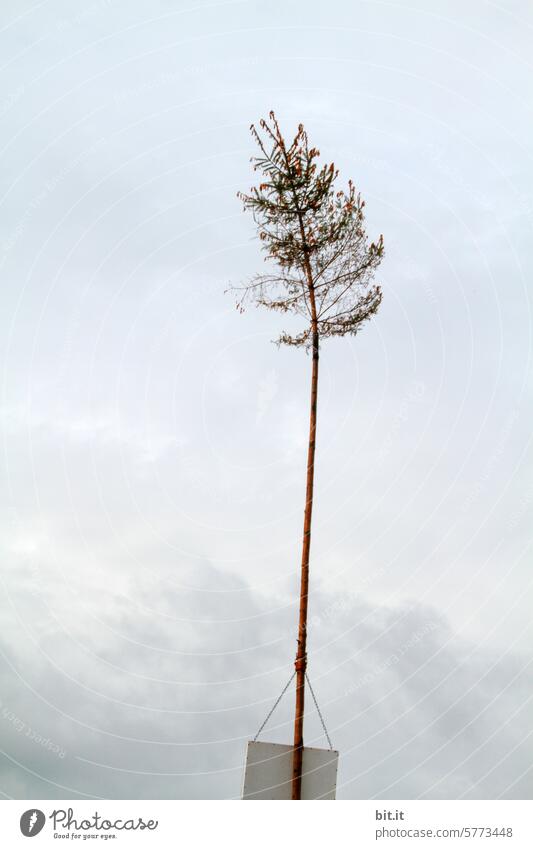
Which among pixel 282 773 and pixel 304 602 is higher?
pixel 304 602

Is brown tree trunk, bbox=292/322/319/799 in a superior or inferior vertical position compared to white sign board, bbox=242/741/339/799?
superior

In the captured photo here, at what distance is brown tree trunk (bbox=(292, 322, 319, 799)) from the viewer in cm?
1341

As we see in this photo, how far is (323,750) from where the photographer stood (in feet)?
44.3

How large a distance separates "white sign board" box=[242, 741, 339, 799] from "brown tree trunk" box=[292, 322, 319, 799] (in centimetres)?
12

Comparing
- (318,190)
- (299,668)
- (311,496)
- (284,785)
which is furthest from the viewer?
(318,190)

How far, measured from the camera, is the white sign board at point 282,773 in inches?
522

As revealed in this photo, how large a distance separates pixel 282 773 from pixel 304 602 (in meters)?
3.39

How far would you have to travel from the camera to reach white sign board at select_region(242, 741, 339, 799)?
43.5 feet

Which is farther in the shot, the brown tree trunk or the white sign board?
the brown tree trunk

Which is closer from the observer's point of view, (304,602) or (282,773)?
(282,773)

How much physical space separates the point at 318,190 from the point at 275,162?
127cm

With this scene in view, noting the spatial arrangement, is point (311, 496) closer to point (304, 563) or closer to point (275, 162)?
point (304, 563)

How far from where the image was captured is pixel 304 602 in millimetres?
14680
